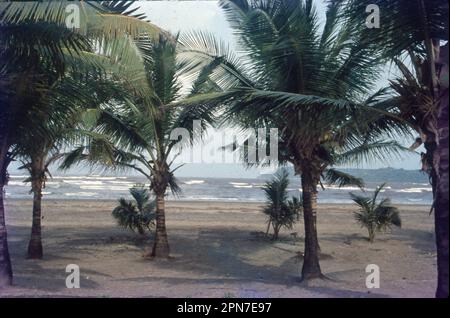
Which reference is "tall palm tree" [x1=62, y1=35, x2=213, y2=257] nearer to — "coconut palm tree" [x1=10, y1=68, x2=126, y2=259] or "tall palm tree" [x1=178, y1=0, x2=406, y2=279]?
"coconut palm tree" [x1=10, y1=68, x2=126, y2=259]

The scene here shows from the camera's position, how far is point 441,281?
495cm

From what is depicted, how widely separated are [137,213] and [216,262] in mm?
3810

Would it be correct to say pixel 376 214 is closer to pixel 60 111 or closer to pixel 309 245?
pixel 309 245

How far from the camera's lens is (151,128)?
11.4 meters

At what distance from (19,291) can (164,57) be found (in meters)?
6.15

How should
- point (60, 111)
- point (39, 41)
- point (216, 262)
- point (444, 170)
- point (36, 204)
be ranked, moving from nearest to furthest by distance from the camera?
point (444, 170)
point (39, 41)
point (60, 111)
point (36, 204)
point (216, 262)

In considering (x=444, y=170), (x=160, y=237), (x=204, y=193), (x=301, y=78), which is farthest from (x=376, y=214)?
(x=204, y=193)

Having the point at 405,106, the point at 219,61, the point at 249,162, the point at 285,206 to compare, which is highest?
the point at 219,61

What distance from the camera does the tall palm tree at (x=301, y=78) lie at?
7477mm

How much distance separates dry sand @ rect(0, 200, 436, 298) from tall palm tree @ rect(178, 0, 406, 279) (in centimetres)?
173

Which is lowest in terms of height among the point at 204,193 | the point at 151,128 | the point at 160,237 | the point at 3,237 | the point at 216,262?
the point at 204,193

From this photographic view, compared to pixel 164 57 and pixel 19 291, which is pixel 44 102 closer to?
pixel 19 291

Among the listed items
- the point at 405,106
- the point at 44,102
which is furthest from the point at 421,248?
the point at 44,102

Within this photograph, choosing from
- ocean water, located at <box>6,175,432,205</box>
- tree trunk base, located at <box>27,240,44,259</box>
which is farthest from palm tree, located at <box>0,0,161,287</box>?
ocean water, located at <box>6,175,432,205</box>
